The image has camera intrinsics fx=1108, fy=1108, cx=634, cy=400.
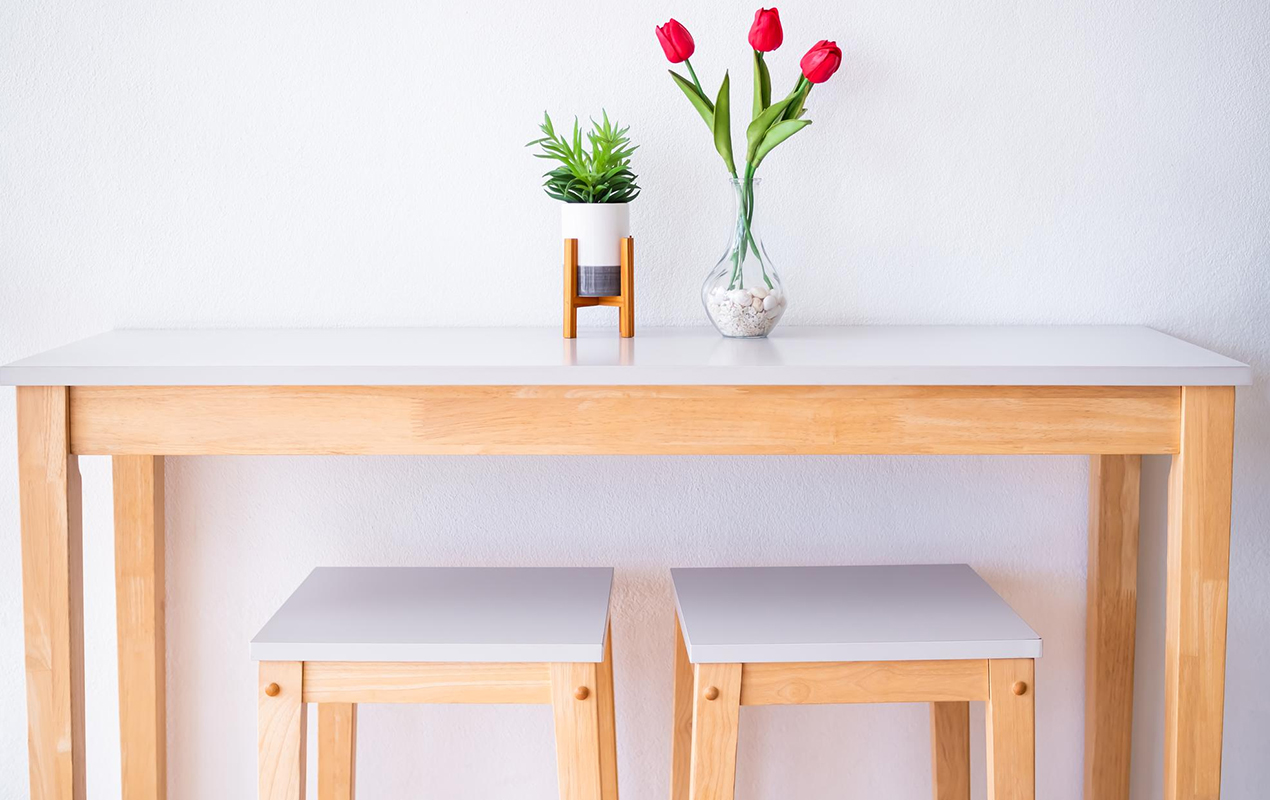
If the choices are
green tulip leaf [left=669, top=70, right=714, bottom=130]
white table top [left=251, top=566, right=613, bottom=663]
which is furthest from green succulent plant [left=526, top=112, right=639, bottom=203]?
white table top [left=251, top=566, right=613, bottom=663]

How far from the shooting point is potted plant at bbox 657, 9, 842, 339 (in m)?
1.48

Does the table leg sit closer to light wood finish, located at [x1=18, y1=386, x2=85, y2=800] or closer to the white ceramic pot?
the white ceramic pot

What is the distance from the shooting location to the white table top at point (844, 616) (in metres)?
1.28

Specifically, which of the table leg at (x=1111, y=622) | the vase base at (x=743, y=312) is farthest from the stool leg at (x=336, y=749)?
the table leg at (x=1111, y=622)

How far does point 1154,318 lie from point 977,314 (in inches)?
10.7

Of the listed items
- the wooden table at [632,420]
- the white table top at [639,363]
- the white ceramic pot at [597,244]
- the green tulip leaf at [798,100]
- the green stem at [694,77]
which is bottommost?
the wooden table at [632,420]

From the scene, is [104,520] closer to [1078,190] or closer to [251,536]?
[251,536]

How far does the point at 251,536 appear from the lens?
5.68 feet

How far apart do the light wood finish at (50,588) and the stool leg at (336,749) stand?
34 centimetres

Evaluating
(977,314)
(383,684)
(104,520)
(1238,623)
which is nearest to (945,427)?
(977,314)

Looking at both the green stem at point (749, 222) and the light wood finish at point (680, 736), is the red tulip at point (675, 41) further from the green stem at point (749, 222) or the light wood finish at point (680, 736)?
the light wood finish at point (680, 736)

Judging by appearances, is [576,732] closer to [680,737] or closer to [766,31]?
[680,737]

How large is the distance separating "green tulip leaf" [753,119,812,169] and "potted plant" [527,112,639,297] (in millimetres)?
174

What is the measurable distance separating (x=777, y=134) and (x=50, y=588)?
1.07m
